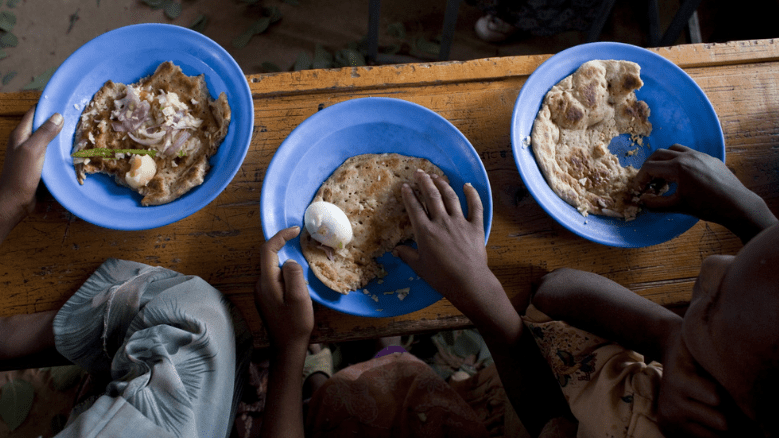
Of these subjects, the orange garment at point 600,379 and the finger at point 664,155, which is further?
the finger at point 664,155

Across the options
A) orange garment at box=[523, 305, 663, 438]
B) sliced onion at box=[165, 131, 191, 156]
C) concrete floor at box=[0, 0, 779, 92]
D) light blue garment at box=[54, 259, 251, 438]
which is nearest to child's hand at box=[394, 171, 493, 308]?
orange garment at box=[523, 305, 663, 438]

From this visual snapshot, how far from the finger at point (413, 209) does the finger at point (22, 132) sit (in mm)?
1114

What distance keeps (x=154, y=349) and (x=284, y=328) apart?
13.2 inches

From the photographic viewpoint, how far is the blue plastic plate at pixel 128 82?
1188mm

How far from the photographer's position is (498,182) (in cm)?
140

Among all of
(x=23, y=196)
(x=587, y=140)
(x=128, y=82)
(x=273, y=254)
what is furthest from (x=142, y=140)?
(x=587, y=140)

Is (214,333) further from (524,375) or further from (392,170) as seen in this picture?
(524,375)

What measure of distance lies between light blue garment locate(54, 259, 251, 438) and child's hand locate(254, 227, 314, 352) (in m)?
0.11

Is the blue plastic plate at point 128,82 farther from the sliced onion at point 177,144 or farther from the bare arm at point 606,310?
the bare arm at point 606,310

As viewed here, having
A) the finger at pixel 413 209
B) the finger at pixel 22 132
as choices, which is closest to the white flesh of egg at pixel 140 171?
the finger at pixel 22 132

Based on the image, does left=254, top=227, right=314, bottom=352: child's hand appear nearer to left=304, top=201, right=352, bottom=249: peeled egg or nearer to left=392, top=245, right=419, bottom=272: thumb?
left=304, top=201, right=352, bottom=249: peeled egg

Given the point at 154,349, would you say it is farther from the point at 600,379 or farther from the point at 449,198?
the point at 600,379

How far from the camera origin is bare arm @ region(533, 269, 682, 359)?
1.12m

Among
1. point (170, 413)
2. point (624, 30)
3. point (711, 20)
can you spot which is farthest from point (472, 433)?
point (711, 20)
